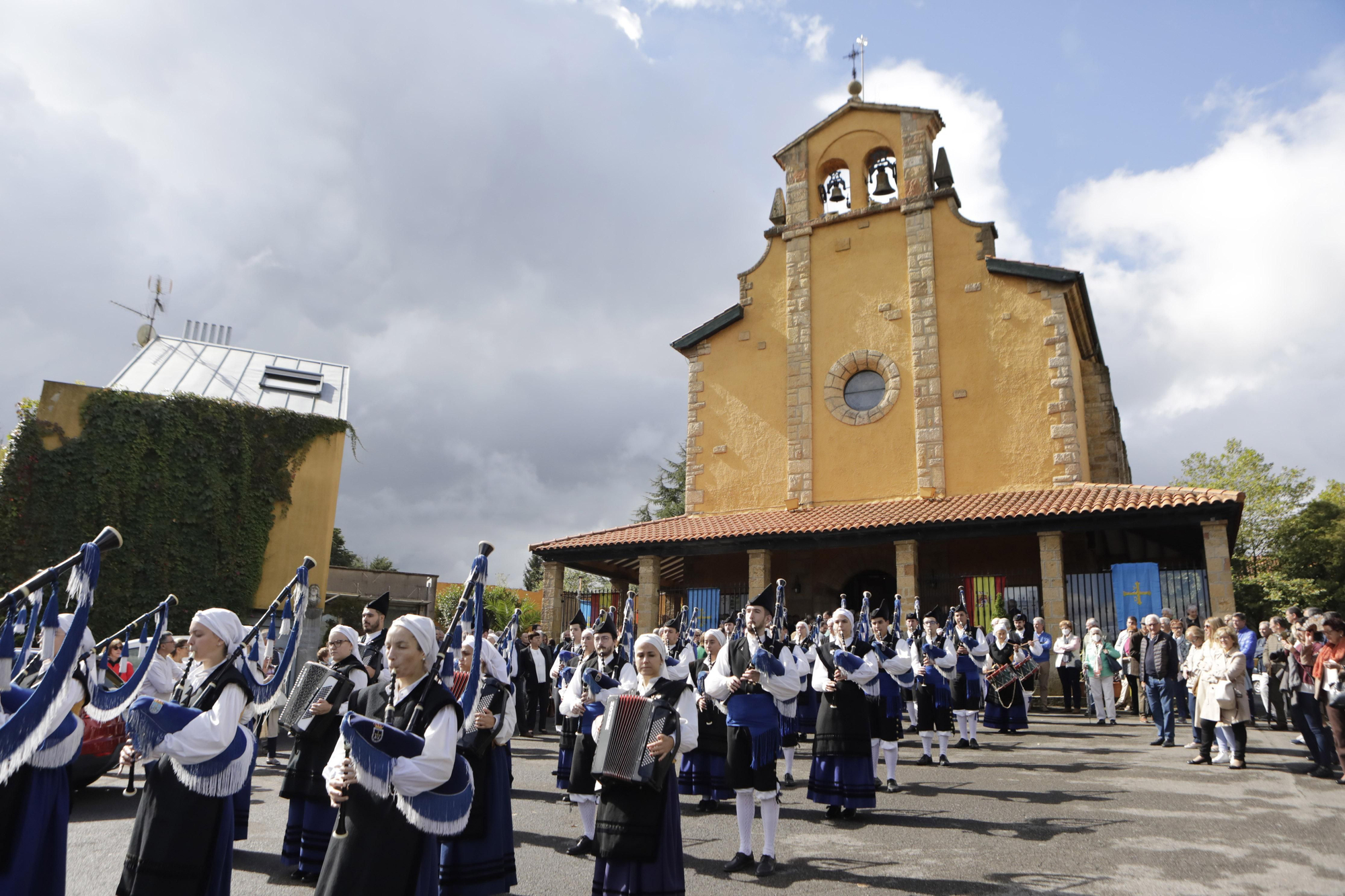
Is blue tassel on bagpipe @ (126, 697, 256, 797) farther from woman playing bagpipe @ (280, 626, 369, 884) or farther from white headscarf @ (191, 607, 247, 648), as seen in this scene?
woman playing bagpipe @ (280, 626, 369, 884)

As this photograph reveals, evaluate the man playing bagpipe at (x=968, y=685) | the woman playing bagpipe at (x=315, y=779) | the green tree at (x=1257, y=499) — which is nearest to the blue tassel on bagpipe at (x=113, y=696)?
the woman playing bagpipe at (x=315, y=779)

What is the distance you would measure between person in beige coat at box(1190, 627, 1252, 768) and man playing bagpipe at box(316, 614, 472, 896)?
979 cm

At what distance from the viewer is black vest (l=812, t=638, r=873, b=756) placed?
7.85 meters

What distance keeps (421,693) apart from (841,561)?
1749 cm

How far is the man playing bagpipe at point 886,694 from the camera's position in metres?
9.09

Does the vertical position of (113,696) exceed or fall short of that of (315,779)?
it exceeds it

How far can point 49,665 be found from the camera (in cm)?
373

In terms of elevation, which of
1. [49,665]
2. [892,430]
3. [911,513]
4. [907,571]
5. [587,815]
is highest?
[892,430]

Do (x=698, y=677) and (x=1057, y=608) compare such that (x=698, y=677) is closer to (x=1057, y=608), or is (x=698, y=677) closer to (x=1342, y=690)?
(x=1342, y=690)

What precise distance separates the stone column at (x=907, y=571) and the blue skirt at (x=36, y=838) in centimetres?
1577

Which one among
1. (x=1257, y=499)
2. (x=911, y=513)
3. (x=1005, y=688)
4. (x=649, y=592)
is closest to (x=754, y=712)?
(x=1005, y=688)

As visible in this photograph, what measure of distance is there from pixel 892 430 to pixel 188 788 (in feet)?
60.9

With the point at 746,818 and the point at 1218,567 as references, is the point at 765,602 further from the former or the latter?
the point at 1218,567

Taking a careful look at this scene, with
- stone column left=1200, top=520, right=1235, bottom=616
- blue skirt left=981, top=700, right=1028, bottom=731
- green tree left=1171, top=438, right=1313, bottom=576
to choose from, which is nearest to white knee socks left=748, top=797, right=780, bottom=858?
blue skirt left=981, top=700, right=1028, bottom=731
